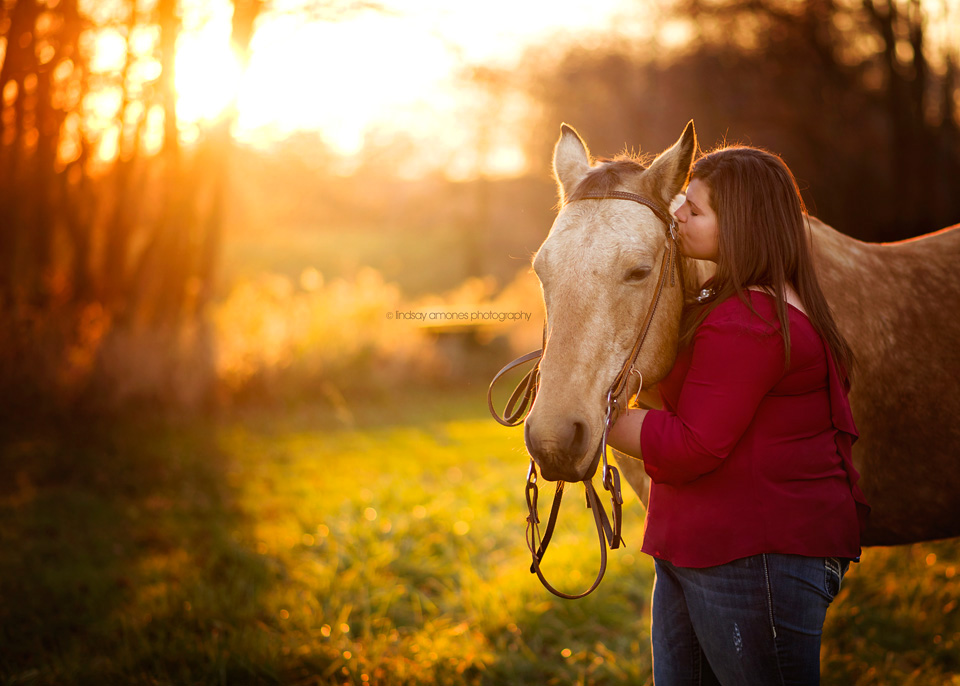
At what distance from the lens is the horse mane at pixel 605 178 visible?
1789 millimetres

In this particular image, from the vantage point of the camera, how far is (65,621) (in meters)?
3.35

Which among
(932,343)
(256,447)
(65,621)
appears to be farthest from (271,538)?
(932,343)

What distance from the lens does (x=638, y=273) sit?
1.69 metres

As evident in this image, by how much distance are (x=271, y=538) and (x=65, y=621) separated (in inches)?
55.0

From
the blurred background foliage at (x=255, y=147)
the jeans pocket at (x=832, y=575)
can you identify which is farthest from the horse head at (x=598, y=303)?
the blurred background foliage at (x=255, y=147)

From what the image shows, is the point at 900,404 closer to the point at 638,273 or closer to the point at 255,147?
the point at 638,273

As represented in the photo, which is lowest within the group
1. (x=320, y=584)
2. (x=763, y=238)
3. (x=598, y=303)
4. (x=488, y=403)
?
(x=320, y=584)

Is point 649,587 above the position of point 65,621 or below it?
below

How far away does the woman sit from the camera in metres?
1.50

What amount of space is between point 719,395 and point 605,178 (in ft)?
2.45

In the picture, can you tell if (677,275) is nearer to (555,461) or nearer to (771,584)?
(555,461)

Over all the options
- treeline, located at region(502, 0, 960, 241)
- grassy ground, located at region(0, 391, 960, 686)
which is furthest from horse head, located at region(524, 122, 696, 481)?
treeline, located at region(502, 0, 960, 241)

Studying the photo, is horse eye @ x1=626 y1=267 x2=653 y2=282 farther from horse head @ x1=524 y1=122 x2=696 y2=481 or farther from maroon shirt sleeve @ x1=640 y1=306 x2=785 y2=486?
maroon shirt sleeve @ x1=640 y1=306 x2=785 y2=486

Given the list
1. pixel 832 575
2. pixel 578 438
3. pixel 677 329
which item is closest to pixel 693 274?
pixel 677 329
